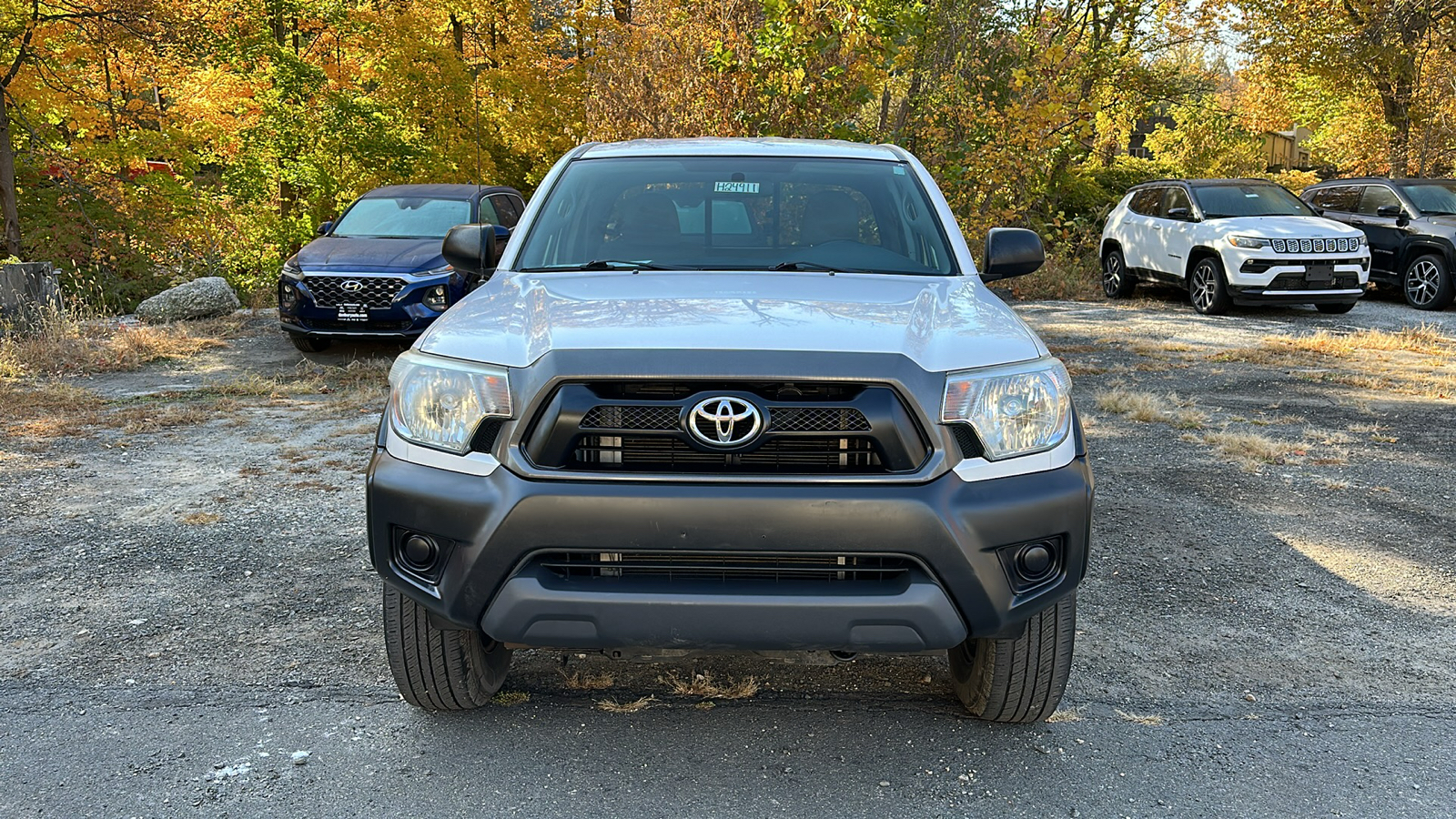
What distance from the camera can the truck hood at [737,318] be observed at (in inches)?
110

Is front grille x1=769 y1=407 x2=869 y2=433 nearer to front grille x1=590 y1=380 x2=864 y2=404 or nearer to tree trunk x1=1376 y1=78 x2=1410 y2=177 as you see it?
front grille x1=590 y1=380 x2=864 y2=404

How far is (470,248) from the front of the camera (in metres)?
4.22

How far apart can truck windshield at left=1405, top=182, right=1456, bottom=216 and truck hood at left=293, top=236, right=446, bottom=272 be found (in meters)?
12.3

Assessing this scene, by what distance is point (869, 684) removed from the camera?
11.6 feet

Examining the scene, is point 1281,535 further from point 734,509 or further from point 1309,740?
point 734,509

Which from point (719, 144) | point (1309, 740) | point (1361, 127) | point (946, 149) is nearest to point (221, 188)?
point (946, 149)

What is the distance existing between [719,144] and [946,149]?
32.7 feet

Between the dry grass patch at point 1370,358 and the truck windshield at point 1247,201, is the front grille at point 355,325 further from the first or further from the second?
the truck windshield at point 1247,201

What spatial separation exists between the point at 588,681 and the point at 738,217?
1717 mm

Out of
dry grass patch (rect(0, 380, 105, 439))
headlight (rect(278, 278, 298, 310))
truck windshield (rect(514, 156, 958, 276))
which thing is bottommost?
dry grass patch (rect(0, 380, 105, 439))

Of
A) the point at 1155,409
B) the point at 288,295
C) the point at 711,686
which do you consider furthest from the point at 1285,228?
the point at 711,686

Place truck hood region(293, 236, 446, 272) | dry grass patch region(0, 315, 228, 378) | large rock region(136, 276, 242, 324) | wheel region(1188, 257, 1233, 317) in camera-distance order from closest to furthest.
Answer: dry grass patch region(0, 315, 228, 378)
truck hood region(293, 236, 446, 272)
large rock region(136, 276, 242, 324)
wheel region(1188, 257, 1233, 317)

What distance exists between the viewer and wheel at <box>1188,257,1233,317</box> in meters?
13.6

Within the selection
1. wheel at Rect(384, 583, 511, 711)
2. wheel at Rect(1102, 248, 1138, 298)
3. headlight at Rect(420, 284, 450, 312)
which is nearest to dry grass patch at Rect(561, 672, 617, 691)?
wheel at Rect(384, 583, 511, 711)
